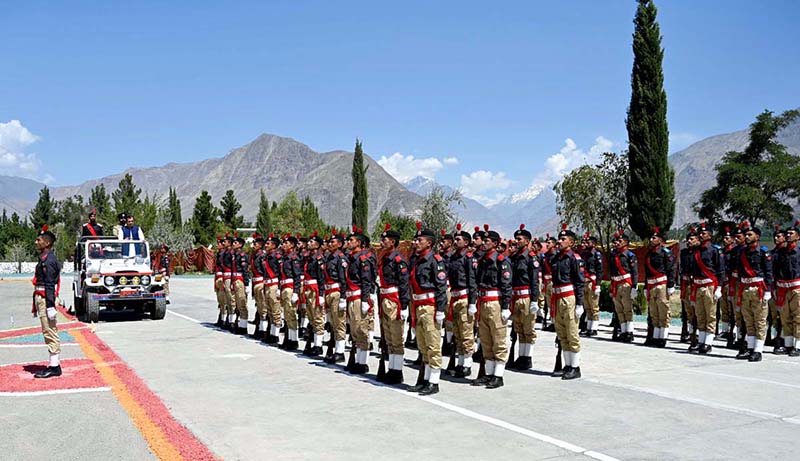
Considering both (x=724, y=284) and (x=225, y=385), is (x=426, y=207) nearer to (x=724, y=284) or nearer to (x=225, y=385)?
(x=724, y=284)

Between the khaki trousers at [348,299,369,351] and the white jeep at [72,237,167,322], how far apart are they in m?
9.51

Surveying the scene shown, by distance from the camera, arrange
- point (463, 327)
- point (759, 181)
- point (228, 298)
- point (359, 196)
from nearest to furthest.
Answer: point (463, 327)
point (228, 298)
point (759, 181)
point (359, 196)

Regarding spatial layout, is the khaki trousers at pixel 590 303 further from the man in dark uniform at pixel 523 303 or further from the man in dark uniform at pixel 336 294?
the man in dark uniform at pixel 336 294

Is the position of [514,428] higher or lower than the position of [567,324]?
lower

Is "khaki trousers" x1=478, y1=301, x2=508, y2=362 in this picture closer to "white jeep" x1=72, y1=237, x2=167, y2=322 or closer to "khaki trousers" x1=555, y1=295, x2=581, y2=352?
"khaki trousers" x1=555, y1=295, x2=581, y2=352

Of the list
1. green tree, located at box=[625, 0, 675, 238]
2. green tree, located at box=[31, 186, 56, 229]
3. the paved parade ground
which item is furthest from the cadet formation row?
green tree, located at box=[31, 186, 56, 229]

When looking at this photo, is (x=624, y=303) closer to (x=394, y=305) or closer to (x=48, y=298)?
(x=394, y=305)

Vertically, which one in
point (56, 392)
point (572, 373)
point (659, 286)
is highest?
point (659, 286)

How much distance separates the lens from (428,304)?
9320mm

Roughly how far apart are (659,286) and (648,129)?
18568mm

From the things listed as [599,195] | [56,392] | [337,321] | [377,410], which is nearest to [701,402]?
[377,410]

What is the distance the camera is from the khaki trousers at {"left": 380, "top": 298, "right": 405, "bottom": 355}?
9570 mm

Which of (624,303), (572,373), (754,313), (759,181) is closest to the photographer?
(572,373)

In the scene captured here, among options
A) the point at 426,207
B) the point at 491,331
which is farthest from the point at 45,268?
the point at 426,207
